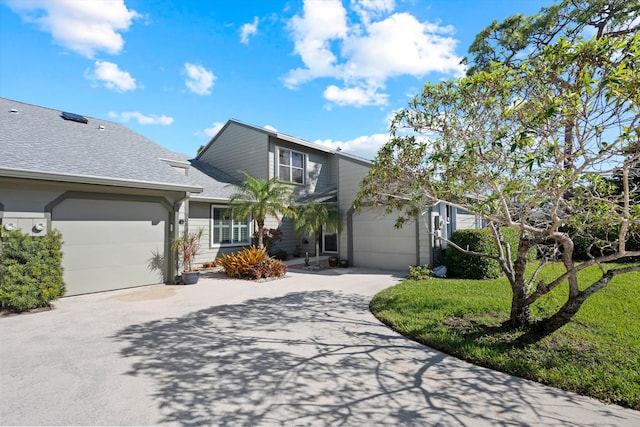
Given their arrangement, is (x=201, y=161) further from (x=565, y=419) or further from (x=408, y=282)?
(x=565, y=419)

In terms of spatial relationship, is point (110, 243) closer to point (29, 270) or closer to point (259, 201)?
point (29, 270)

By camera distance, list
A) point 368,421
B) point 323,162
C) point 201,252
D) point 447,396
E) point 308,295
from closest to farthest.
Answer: point 368,421 → point 447,396 → point 308,295 → point 201,252 → point 323,162

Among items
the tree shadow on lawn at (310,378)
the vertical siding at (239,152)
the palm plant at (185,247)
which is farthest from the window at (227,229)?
the tree shadow on lawn at (310,378)

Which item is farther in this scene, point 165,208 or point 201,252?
point 201,252

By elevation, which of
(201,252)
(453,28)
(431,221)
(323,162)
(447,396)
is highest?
(453,28)

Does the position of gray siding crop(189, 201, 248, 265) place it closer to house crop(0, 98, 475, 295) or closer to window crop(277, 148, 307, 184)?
house crop(0, 98, 475, 295)

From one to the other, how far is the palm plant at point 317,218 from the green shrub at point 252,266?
2.06 meters

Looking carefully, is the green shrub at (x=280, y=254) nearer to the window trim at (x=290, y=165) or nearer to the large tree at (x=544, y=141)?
the window trim at (x=290, y=165)

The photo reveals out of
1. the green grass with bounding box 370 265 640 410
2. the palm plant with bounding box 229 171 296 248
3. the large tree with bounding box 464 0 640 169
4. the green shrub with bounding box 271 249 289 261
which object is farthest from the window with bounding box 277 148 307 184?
the green grass with bounding box 370 265 640 410

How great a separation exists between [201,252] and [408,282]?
323 inches

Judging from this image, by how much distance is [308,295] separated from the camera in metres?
8.07

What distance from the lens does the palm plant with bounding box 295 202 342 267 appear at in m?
12.1

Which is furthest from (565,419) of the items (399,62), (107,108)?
(107,108)

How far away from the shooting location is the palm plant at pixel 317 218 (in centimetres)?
1214
